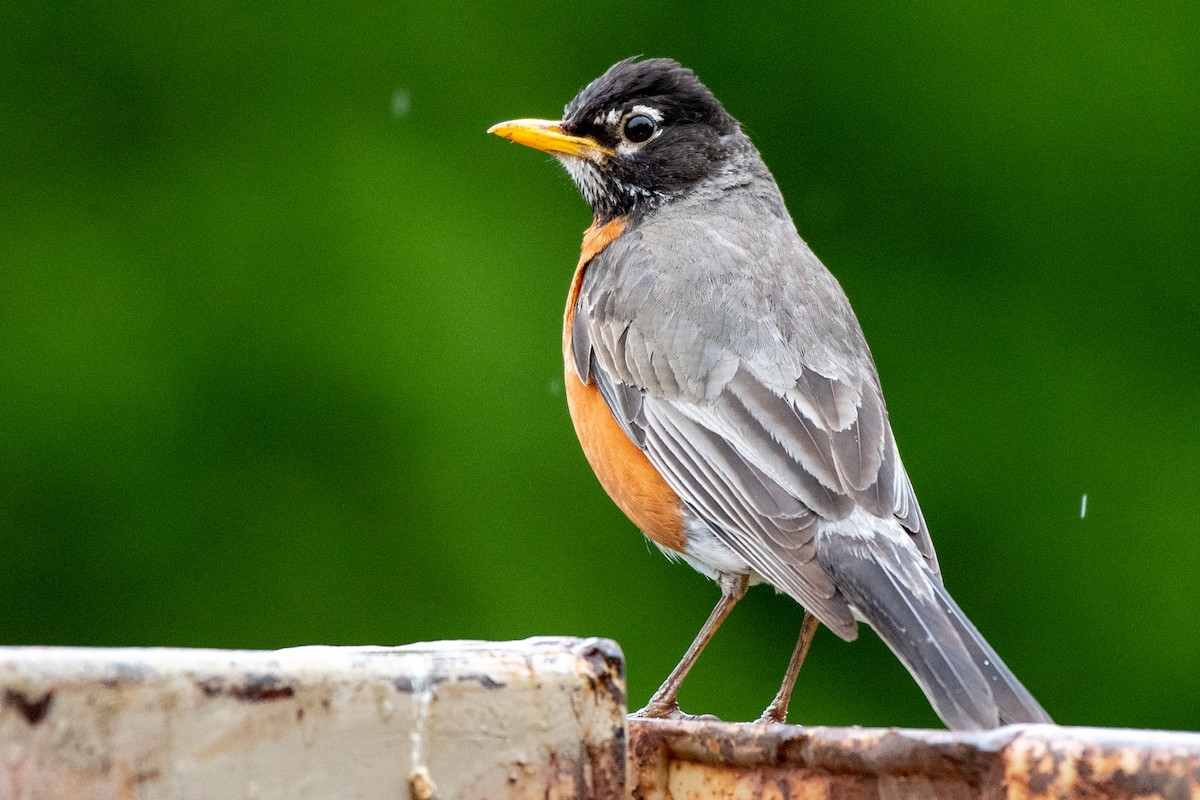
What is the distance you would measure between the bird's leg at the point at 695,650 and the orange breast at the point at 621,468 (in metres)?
0.15

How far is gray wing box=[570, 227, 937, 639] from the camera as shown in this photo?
262 cm

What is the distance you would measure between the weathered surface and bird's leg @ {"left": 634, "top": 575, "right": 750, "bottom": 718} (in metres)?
1.70

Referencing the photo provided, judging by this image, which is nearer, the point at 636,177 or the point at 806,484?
the point at 806,484

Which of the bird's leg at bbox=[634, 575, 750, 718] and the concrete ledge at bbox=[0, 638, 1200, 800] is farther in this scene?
the bird's leg at bbox=[634, 575, 750, 718]

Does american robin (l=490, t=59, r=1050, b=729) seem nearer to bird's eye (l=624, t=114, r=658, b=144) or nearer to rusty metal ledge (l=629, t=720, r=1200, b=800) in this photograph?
bird's eye (l=624, t=114, r=658, b=144)

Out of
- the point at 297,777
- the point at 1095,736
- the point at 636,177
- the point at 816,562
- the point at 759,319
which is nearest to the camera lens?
the point at 297,777

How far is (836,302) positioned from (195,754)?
246 cm

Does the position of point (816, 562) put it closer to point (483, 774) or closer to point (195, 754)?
point (483, 774)

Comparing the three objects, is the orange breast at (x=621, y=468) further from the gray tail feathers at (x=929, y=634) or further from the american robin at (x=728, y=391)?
the gray tail feathers at (x=929, y=634)

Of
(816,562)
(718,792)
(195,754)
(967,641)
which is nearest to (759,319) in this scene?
(816,562)

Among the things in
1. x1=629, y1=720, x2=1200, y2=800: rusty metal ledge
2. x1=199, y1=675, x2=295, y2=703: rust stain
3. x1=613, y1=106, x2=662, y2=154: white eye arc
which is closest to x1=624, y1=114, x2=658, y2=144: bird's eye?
x1=613, y1=106, x2=662, y2=154: white eye arc

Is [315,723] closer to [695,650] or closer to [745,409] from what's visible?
[745,409]

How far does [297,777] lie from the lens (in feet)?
3.36

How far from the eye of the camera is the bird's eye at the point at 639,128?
3748 mm
